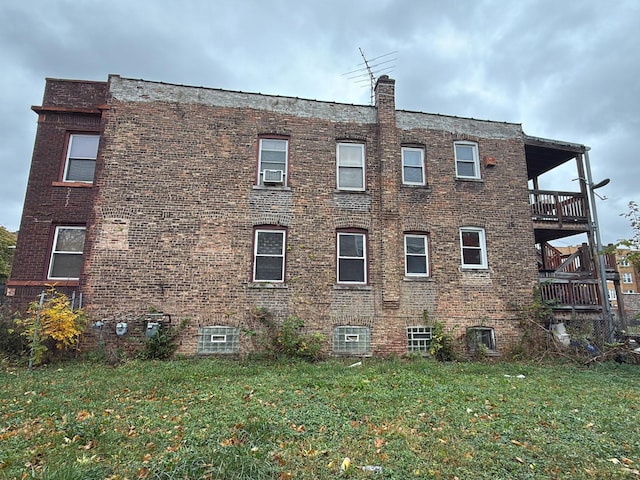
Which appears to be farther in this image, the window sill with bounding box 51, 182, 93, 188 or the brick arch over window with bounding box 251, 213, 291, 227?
the brick arch over window with bounding box 251, 213, 291, 227

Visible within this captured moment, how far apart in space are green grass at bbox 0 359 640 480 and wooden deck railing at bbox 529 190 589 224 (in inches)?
258

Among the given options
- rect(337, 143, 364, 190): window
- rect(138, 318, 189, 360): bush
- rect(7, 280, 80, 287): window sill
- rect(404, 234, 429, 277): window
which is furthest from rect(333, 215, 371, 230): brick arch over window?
rect(7, 280, 80, 287): window sill

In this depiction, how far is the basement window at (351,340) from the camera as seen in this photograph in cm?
1095

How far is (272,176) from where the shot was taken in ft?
37.9

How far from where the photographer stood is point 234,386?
23.4 ft

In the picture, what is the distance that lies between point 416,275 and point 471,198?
330 centimetres

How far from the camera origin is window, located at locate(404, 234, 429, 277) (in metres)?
11.8

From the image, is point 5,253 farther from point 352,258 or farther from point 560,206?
point 560,206

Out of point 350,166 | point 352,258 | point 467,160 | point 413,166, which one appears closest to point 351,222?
point 352,258

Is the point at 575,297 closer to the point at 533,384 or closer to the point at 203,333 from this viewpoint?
the point at 533,384

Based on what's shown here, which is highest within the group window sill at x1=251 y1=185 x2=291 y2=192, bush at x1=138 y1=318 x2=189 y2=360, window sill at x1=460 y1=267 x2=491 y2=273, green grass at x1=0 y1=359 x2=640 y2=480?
window sill at x1=251 y1=185 x2=291 y2=192

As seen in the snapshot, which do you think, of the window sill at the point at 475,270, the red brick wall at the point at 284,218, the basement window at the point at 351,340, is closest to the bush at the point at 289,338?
the red brick wall at the point at 284,218

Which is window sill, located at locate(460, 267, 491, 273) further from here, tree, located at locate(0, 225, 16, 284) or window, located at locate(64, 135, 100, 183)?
tree, located at locate(0, 225, 16, 284)

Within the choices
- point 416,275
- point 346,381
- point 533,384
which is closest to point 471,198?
point 416,275
